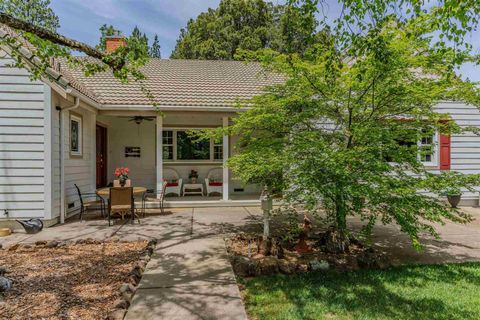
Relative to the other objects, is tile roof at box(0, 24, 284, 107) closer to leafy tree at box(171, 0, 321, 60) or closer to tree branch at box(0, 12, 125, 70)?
tree branch at box(0, 12, 125, 70)

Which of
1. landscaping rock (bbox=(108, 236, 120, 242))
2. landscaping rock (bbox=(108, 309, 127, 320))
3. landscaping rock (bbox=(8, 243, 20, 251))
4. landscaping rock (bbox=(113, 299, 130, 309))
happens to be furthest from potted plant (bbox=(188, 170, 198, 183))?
landscaping rock (bbox=(108, 309, 127, 320))

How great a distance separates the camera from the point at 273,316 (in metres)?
3.21

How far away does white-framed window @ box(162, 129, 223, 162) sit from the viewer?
12180mm

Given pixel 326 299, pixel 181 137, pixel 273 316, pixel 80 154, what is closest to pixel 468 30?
pixel 326 299

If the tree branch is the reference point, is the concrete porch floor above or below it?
below

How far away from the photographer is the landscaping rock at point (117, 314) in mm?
3082

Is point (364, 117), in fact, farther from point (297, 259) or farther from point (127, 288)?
point (127, 288)

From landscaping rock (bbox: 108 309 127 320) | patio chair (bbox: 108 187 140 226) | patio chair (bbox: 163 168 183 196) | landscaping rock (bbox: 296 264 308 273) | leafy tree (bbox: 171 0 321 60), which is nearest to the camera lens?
landscaping rock (bbox: 108 309 127 320)

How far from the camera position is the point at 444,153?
34.3 feet

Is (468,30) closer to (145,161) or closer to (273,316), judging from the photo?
(273,316)

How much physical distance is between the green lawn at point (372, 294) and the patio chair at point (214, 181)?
7479 millimetres

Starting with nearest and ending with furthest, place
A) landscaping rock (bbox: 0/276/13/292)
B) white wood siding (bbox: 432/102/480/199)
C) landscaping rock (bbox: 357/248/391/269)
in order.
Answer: landscaping rock (bbox: 0/276/13/292) → landscaping rock (bbox: 357/248/391/269) → white wood siding (bbox: 432/102/480/199)

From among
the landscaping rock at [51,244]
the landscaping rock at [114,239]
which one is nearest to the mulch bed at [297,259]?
the landscaping rock at [114,239]

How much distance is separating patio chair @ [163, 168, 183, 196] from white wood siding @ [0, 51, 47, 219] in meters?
4.64
